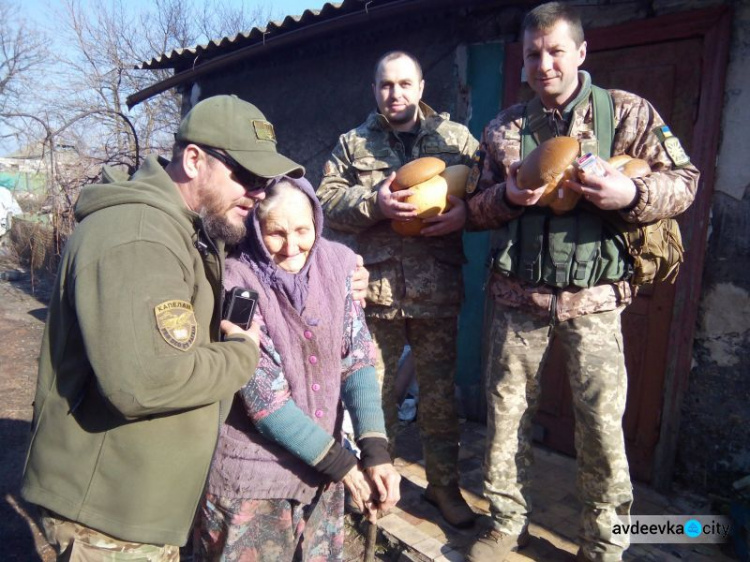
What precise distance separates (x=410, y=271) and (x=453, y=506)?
1284 mm

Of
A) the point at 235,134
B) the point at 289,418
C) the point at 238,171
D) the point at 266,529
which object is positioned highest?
the point at 235,134

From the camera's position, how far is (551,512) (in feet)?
10.5

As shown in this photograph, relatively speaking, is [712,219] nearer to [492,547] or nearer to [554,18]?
[554,18]

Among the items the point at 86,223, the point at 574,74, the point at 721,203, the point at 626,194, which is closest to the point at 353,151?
Result: the point at 574,74

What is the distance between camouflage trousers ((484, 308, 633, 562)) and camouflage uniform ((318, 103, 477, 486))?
0.41 meters

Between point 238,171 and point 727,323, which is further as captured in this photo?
point 727,323

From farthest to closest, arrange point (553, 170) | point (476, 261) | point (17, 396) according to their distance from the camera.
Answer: point (17, 396) < point (476, 261) < point (553, 170)

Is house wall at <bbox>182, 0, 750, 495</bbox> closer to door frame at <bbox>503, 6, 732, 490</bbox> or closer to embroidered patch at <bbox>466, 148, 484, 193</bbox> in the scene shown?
door frame at <bbox>503, 6, 732, 490</bbox>

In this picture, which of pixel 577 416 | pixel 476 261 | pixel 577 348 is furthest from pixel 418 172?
pixel 476 261

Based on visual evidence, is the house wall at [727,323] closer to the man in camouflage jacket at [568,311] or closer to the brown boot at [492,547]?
the man in camouflage jacket at [568,311]

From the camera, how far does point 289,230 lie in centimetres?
195

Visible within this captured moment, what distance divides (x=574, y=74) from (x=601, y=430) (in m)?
1.51

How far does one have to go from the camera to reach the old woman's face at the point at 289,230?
1.95m

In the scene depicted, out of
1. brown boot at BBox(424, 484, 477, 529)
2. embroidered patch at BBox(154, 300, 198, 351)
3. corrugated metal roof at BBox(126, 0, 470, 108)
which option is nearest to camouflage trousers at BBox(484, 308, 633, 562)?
brown boot at BBox(424, 484, 477, 529)
